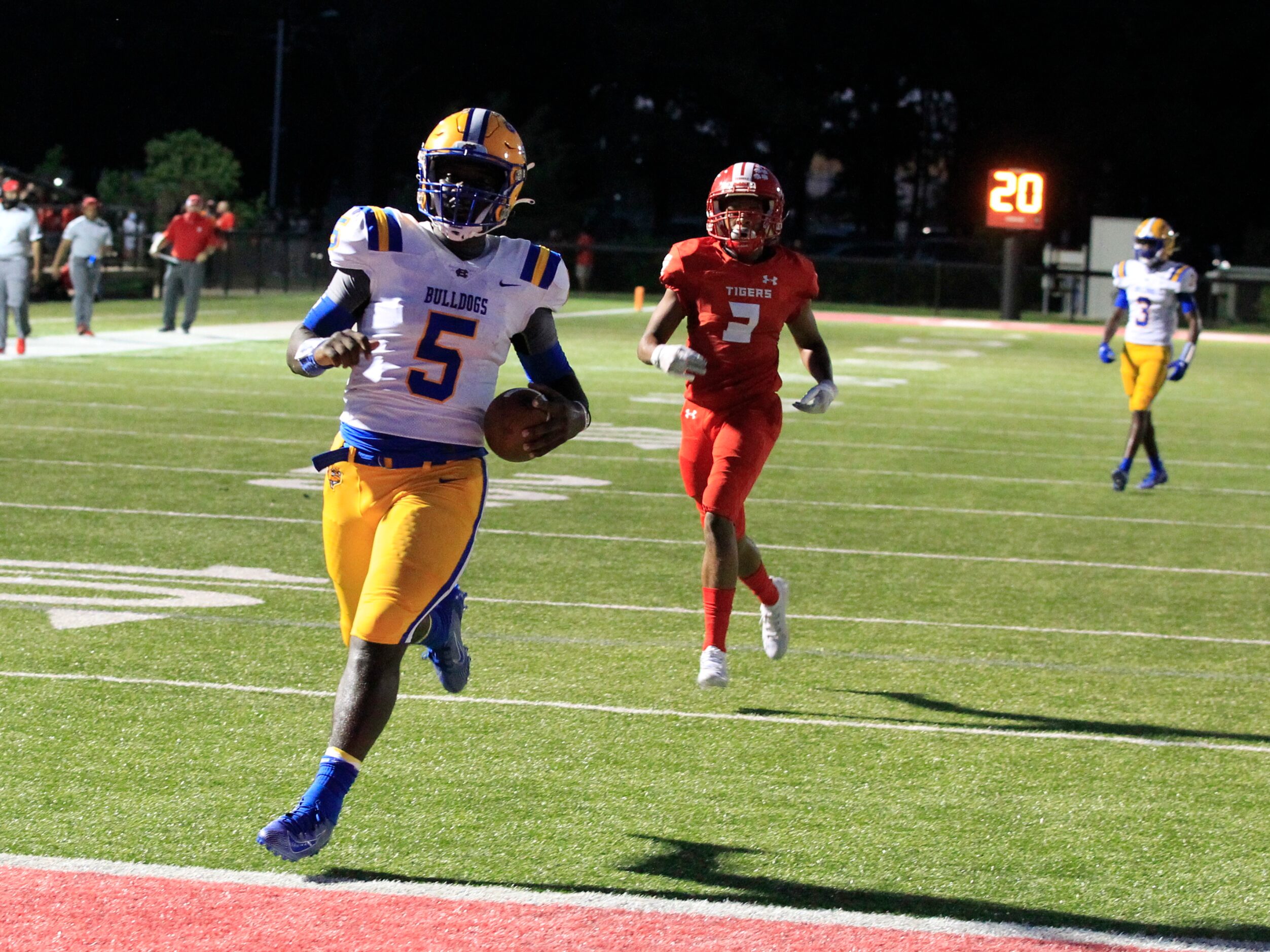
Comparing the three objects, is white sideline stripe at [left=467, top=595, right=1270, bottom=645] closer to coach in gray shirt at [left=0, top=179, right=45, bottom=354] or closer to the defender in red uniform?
the defender in red uniform

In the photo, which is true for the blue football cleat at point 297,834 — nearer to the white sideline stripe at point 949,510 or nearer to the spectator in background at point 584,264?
the white sideline stripe at point 949,510

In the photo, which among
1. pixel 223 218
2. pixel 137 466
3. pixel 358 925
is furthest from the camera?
pixel 223 218

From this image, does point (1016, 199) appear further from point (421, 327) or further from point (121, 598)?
point (421, 327)

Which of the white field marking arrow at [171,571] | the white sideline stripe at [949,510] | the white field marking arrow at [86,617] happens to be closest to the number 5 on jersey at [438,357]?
the white field marking arrow at [86,617]

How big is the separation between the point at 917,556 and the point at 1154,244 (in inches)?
172

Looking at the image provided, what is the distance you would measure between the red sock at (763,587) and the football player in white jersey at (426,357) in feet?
7.26

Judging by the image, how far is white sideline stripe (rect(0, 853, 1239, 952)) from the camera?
157 inches

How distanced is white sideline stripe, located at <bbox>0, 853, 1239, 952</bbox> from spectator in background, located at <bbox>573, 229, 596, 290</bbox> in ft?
131

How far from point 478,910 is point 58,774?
1.59 meters

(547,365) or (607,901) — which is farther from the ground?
(547,365)

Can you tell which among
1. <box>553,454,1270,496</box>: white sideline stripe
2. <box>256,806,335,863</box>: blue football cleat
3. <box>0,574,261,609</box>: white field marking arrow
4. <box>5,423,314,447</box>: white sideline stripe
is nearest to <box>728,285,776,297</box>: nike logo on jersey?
<box>0,574,261,609</box>: white field marking arrow

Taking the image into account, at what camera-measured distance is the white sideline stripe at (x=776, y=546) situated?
9438mm

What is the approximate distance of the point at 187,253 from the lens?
21.8 meters

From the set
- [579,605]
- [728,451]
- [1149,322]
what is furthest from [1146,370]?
[728,451]
